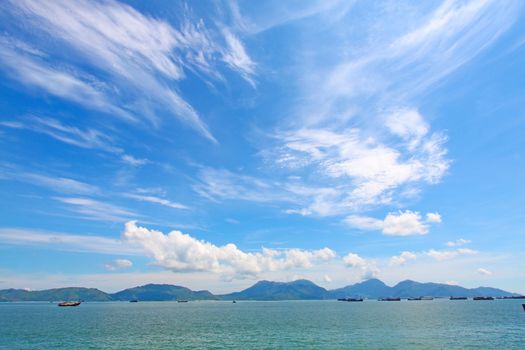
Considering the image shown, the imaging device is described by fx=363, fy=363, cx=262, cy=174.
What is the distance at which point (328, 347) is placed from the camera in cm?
8650

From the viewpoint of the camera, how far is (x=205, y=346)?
92562 millimetres

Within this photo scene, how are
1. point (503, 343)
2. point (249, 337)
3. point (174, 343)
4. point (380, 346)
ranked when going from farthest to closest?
point (249, 337) < point (174, 343) < point (503, 343) < point (380, 346)

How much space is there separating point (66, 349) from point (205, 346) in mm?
34140

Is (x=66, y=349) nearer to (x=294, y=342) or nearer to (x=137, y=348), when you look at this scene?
(x=137, y=348)

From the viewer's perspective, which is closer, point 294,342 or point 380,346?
point 380,346

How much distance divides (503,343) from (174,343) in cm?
8548

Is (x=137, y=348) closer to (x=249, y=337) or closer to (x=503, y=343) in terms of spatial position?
(x=249, y=337)

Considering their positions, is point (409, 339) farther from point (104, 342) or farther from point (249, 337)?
point (104, 342)

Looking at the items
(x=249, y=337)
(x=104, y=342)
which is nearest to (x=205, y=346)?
(x=249, y=337)

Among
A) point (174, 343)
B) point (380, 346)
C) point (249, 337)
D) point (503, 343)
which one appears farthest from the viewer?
point (249, 337)

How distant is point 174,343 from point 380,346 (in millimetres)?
53542

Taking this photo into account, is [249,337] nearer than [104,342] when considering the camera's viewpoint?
No

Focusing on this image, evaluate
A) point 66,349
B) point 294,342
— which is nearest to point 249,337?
point 294,342

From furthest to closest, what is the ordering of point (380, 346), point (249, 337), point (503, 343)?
point (249, 337) < point (503, 343) < point (380, 346)
